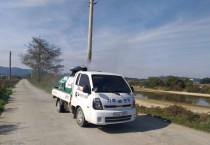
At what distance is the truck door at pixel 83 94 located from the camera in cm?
1005

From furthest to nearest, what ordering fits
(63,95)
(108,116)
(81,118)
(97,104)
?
(63,95) → (81,118) → (97,104) → (108,116)

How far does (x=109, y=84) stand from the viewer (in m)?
10.7

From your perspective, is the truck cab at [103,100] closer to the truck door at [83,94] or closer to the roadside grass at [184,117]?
the truck door at [83,94]

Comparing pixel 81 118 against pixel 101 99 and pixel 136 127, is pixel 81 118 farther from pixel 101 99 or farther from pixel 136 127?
pixel 136 127

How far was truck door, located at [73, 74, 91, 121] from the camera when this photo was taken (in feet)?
33.0

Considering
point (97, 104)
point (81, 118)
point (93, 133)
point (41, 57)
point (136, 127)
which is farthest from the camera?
point (41, 57)

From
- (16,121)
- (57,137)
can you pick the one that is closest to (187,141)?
(57,137)

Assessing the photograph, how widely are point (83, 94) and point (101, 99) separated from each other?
1.10 m

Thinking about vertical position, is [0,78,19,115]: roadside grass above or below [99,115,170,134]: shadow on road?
above

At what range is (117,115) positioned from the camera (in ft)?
32.0

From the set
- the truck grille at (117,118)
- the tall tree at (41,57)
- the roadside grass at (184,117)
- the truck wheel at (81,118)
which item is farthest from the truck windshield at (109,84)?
the tall tree at (41,57)

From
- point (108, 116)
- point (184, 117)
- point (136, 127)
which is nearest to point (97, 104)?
point (108, 116)

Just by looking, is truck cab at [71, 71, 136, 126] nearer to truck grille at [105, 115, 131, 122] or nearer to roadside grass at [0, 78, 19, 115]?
truck grille at [105, 115, 131, 122]

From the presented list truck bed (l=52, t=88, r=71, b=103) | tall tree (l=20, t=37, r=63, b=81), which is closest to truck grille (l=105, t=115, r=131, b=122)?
truck bed (l=52, t=88, r=71, b=103)
